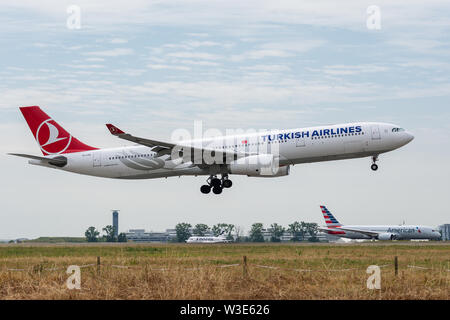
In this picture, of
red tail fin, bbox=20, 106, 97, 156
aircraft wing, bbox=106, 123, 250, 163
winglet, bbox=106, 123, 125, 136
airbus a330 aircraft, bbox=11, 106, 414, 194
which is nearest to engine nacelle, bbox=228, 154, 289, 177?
airbus a330 aircraft, bbox=11, 106, 414, 194

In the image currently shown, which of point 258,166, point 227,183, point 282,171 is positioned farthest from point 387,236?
point 258,166

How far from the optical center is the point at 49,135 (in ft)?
203

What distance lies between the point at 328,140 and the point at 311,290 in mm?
26836

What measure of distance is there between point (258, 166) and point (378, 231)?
2170 inches

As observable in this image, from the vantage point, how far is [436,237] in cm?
9756

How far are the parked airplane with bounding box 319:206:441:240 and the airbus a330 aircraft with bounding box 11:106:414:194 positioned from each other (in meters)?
48.5

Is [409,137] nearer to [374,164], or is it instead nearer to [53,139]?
[374,164]

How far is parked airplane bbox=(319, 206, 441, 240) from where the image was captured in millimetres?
95562

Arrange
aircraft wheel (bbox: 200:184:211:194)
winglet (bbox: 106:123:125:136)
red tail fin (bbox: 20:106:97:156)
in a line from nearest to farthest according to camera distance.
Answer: winglet (bbox: 106:123:125:136) < aircraft wheel (bbox: 200:184:211:194) < red tail fin (bbox: 20:106:97:156)

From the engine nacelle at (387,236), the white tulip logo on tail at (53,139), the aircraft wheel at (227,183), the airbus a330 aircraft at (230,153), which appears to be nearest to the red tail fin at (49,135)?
the white tulip logo on tail at (53,139)

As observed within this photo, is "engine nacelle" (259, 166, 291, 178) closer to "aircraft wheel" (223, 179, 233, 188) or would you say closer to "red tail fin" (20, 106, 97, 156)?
"aircraft wheel" (223, 179, 233, 188)

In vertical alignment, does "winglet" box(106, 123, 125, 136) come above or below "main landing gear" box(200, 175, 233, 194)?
above

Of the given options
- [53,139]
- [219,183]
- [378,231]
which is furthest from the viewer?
[378,231]

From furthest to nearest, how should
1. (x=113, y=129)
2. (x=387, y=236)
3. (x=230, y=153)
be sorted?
(x=387, y=236), (x=230, y=153), (x=113, y=129)
